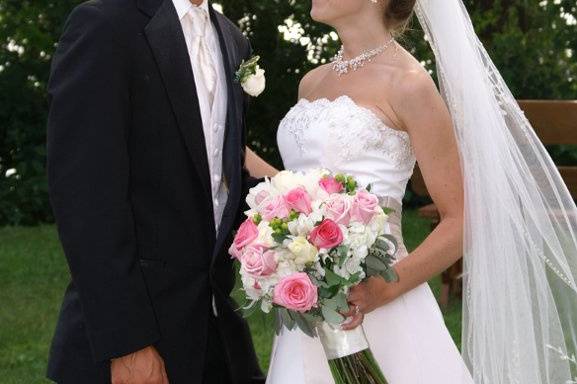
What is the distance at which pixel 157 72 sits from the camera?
3.52m

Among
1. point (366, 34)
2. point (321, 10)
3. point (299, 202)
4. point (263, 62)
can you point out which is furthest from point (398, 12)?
point (263, 62)

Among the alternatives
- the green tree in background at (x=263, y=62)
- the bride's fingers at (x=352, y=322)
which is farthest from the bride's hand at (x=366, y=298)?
the green tree in background at (x=263, y=62)

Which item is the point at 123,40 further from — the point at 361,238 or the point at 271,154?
the point at 271,154

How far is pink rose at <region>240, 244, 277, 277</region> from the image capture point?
3.35m

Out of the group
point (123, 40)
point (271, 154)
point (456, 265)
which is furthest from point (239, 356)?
point (271, 154)

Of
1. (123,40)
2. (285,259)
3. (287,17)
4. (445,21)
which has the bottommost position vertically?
(287,17)

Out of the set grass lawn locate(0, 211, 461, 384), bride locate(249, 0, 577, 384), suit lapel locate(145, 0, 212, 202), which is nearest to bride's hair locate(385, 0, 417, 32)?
bride locate(249, 0, 577, 384)

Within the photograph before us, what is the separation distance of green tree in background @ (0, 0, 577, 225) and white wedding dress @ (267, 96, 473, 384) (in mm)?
7176

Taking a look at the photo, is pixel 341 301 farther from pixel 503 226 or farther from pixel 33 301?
pixel 33 301

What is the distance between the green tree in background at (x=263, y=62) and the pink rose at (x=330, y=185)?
7.64 metres

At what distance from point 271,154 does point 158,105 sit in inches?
312

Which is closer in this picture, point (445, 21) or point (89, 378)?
point (89, 378)

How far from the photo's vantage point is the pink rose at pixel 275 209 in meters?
3.38

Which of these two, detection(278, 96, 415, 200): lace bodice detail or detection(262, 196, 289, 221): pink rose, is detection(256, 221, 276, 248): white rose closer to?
detection(262, 196, 289, 221): pink rose
